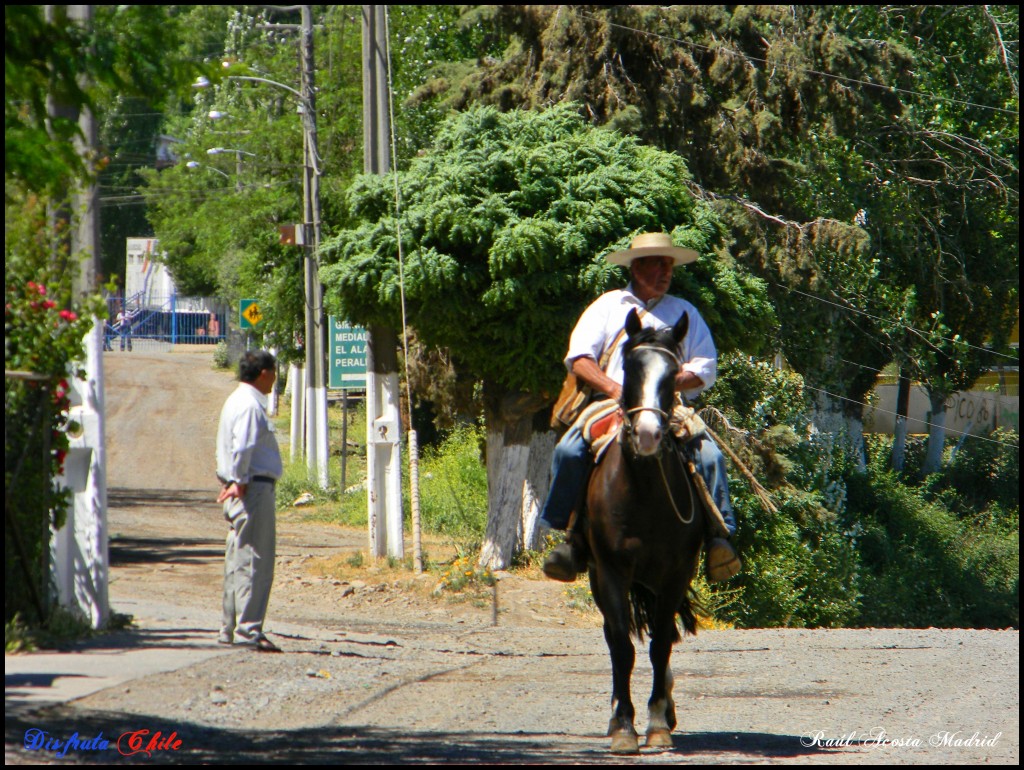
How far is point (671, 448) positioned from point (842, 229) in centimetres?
1393

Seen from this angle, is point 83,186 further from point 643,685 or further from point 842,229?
point 842,229

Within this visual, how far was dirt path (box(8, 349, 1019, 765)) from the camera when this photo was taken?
6.65 metres

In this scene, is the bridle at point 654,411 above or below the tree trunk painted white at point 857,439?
above

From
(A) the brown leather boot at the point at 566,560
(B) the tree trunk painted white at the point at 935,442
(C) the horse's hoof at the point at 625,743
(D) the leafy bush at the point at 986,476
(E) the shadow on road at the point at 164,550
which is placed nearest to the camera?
(C) the horse's hoof at the point at 625,743

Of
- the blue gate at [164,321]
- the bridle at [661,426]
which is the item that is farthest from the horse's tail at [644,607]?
the blue gate at [164,321]

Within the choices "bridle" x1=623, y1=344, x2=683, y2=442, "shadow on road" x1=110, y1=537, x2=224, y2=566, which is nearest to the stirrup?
"bridle" x1=623, y1=344, x2=683, y2=442

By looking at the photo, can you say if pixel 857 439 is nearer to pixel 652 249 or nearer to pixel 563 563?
pixel 652 249

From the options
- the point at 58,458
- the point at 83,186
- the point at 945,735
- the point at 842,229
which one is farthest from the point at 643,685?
the point at 842,229

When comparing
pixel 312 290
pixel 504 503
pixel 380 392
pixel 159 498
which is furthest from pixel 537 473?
pixel 312 290

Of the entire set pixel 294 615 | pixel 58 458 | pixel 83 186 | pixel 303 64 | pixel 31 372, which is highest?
pixel 303 64

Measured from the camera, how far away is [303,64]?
22.9 m

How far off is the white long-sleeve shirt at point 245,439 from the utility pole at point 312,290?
13.6 metres

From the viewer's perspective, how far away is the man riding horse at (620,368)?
25.5 feet

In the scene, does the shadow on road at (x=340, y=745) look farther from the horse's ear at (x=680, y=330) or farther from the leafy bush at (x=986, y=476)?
the leafy bush at (x=986, y=476)
